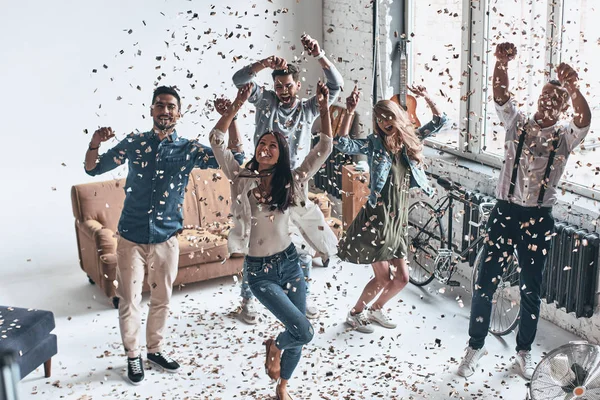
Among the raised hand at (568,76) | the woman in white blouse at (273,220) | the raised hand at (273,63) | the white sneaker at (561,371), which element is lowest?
the white sneaker at (561,371)

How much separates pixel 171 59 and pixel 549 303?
147 inches

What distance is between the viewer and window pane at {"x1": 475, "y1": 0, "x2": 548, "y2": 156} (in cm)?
529

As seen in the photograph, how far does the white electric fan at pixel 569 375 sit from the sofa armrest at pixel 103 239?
3.09 metres

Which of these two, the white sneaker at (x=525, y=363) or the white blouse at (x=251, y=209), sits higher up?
the white blouse at (x=251, y=209)

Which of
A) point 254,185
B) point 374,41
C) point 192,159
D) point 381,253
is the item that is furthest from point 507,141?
point 374,41

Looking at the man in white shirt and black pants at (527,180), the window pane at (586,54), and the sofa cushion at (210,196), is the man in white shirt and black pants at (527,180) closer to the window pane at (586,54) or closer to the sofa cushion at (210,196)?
the window pane at (586,54)

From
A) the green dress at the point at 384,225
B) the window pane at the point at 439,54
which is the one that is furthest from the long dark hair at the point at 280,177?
the window pane at the point at 439,54

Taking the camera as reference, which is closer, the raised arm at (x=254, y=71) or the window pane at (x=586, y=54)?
the raised arm at (x=254, y=71)

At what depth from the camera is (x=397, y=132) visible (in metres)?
4.60

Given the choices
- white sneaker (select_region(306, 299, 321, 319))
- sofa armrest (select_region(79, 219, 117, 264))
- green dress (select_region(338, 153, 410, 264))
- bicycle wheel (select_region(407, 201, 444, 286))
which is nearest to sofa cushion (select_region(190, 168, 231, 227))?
sofa armrest (select_region(79, 219, 117, 264))

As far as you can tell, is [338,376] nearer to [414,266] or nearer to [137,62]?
[414,266]

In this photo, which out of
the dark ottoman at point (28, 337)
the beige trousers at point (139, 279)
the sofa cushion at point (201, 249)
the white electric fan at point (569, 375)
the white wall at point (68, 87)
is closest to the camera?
the white electric fan at point (569, 375)

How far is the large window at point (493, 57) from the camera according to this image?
5.01m

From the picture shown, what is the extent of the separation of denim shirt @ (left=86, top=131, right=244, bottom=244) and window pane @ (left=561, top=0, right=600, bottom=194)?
2473mm
